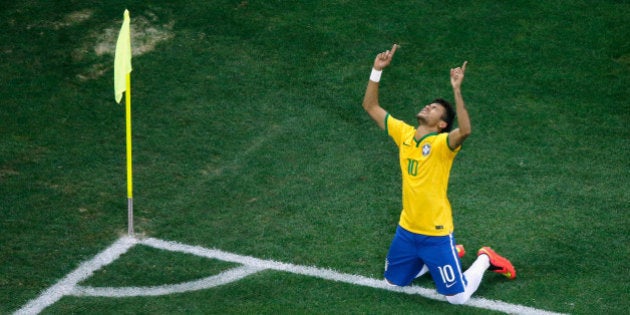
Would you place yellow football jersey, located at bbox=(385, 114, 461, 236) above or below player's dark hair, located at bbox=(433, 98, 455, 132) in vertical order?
below

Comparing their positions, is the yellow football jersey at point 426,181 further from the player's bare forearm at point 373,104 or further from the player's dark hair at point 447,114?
the player's bare forearm at point 373,104

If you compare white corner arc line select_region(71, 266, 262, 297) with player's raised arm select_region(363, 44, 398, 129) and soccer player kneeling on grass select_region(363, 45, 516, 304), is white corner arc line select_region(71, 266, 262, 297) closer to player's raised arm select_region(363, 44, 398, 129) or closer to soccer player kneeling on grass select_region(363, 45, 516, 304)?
soccer player kneeling on grass select_region(363, 45, 516, 304)

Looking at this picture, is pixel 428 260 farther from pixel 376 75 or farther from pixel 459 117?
pixel 376 75

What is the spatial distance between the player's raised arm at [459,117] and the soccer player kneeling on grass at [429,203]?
0.15ft

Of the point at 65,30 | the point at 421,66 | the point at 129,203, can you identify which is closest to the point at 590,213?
the point at 421,66

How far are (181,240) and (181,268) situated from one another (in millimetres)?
522

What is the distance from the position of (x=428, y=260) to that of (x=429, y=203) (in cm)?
56

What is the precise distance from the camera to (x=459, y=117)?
24.5ft

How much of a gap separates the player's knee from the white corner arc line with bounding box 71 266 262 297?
6.39 feet

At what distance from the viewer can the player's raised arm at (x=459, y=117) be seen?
745 centimetres

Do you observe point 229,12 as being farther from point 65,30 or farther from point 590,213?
point 590,213

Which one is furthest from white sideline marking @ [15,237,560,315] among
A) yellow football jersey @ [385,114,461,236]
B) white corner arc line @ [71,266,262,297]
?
yellow football jersey @ [385,114,461,236]

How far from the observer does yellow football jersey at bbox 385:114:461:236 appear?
7910mm

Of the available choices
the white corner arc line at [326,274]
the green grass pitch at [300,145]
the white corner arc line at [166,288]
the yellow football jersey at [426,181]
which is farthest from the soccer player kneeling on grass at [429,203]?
the white corner arc line at [166,288]
